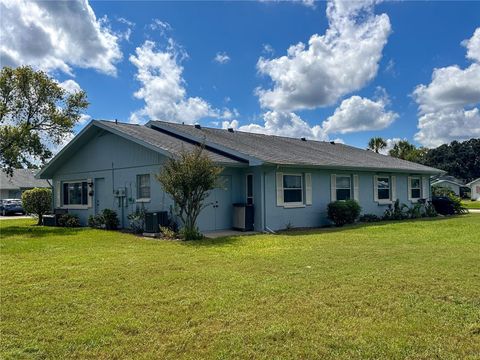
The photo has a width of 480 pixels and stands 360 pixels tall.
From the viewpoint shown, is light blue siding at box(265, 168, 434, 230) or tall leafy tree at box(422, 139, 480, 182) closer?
light blue siding at box(265, 168, 434, 230)

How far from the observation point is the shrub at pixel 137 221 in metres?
14.7

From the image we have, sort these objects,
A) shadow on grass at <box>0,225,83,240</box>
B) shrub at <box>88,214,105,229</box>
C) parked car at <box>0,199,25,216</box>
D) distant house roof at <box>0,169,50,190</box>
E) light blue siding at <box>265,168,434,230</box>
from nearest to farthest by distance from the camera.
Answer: shadow on grass at <box>0,225,83,240</box>
light blue siding at <box>265,168,434,230</box>
shrub at <box>88,214,105,229</box>
parked car at <box>0,199,25,216</box>
distant house roof at <box>0,169,50,190</box>

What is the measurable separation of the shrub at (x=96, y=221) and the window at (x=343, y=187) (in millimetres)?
9612

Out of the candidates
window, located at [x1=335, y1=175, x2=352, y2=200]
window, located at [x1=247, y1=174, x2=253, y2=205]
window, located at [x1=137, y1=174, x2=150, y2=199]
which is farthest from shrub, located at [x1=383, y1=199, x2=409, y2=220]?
window, located at [x1=137, y1=174, x2=150, y2=199]

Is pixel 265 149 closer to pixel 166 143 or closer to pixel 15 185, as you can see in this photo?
pixel 166 143

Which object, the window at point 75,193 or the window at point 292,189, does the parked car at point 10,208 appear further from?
the window at point 292,189

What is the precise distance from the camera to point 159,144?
14.5 meters

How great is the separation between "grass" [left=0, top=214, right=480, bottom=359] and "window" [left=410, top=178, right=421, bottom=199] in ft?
42.3

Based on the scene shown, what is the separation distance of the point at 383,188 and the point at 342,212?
481 centimetres

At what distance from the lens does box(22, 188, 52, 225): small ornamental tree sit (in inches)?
814

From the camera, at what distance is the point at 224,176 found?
14703 millimetres

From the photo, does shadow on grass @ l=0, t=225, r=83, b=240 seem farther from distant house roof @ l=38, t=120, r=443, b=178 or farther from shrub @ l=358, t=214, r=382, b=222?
shrub @ l=358, t=214, r=382, b=222

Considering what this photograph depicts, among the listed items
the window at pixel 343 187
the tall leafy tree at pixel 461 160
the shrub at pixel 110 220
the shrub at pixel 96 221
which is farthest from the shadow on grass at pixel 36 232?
the tall leafy tree at pixel 461 160

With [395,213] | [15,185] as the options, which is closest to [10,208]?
[15,185]
